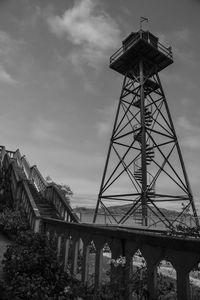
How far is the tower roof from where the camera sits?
17.8 meters

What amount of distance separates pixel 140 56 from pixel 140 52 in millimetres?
274

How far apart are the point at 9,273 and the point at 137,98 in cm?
1568

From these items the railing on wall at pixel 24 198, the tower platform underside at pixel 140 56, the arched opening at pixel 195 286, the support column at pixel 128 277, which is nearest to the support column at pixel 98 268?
the support column at pixel 128 277

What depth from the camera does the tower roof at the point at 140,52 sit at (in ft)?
58.3

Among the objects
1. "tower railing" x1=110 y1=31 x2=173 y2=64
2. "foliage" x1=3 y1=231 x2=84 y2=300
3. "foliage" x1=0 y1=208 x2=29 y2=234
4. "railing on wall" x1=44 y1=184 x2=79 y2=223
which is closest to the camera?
"foliage" x1=3 y1=231 x2=84 y2=300

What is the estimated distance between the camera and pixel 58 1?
706 centimetres

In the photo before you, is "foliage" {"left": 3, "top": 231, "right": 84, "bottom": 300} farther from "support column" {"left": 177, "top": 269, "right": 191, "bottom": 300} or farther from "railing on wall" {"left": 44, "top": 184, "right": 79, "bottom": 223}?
"railing on wall" {"left": 44, "top": 184, "right": 79, "bottom": 223}

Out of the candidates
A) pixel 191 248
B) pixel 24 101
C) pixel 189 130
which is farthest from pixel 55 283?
pixel 189 130

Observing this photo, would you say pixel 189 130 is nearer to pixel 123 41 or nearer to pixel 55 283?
pixel 123 41

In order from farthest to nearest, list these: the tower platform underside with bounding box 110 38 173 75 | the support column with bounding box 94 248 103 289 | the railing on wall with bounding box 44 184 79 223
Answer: the tower platform underside with bounding box 110 38 173 75
the railing on wall with bounding box 44 184 79 223
the support column with bounding box 94 248 103 289

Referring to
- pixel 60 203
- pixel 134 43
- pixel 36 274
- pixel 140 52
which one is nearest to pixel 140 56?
pixel 140 52

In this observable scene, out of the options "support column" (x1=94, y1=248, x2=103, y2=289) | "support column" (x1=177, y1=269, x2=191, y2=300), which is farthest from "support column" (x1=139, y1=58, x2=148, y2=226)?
"support column" (x1=177, y1=269, x2=191, y2=300)

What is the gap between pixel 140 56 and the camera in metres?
18.4

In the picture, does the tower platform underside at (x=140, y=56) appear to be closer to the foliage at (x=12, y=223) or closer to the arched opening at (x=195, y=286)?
the foliage at (x=12, y=223)
